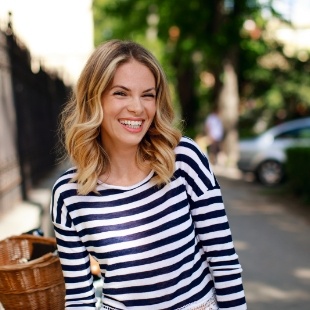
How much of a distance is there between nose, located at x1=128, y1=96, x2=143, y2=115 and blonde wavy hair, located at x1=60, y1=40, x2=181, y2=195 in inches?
4.4

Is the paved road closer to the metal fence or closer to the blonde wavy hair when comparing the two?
the metal fence

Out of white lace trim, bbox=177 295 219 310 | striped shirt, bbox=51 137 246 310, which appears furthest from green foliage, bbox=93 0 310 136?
white lace trim, bbox=177 295 219 310

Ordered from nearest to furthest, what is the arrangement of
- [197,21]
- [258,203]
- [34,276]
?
[34,276], [258,203], [197,21]

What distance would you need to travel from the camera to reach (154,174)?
6.47ft

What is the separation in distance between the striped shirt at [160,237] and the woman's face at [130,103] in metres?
0.19

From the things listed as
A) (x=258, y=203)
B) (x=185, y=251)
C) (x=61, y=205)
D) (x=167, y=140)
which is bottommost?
(x=185, y=251)

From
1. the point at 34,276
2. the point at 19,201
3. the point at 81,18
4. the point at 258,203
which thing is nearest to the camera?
the point at 34,276

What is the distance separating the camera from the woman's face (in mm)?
1918

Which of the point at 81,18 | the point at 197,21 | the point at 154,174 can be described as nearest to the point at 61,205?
the point at 154,174

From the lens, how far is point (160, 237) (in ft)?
6.23

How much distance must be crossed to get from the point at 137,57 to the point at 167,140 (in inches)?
13.3

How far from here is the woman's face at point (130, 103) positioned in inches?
75.5

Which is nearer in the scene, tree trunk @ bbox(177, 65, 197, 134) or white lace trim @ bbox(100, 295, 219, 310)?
white lace trim @ bbox(100, 295, 219, 310)

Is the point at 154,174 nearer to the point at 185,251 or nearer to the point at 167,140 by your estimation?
the point at 167,140
